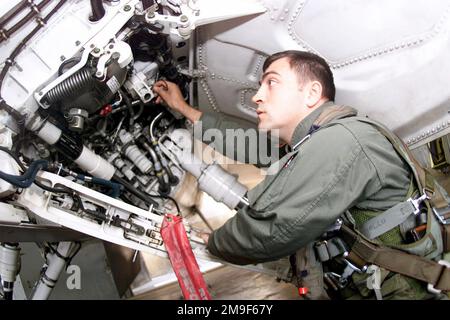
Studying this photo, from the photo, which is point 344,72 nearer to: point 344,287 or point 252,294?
point 344,287

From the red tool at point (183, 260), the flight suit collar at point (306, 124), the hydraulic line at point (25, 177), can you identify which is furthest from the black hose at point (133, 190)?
the flight suit collar at point (306, 124)

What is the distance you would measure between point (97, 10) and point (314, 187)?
45.9 inches

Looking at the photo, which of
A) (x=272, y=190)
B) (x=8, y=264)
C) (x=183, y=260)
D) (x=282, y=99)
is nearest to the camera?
(x=272, y=190)

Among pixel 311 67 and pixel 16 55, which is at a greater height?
pixel 16 55

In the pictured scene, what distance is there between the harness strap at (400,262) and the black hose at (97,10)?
4.51 feet

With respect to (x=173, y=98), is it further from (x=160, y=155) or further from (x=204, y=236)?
(x=204, y=236)

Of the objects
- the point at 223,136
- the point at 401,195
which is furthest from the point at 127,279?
the point at 401,195

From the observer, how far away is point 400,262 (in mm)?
1458

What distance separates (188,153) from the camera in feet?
7.39

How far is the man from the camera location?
1303mm

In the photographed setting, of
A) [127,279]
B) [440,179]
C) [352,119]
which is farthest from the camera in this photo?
[127,279]

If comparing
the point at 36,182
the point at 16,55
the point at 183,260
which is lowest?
the point at 183,260

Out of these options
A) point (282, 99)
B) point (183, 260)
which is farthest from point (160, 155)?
point (282, 99)

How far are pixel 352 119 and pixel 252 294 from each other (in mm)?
1970
